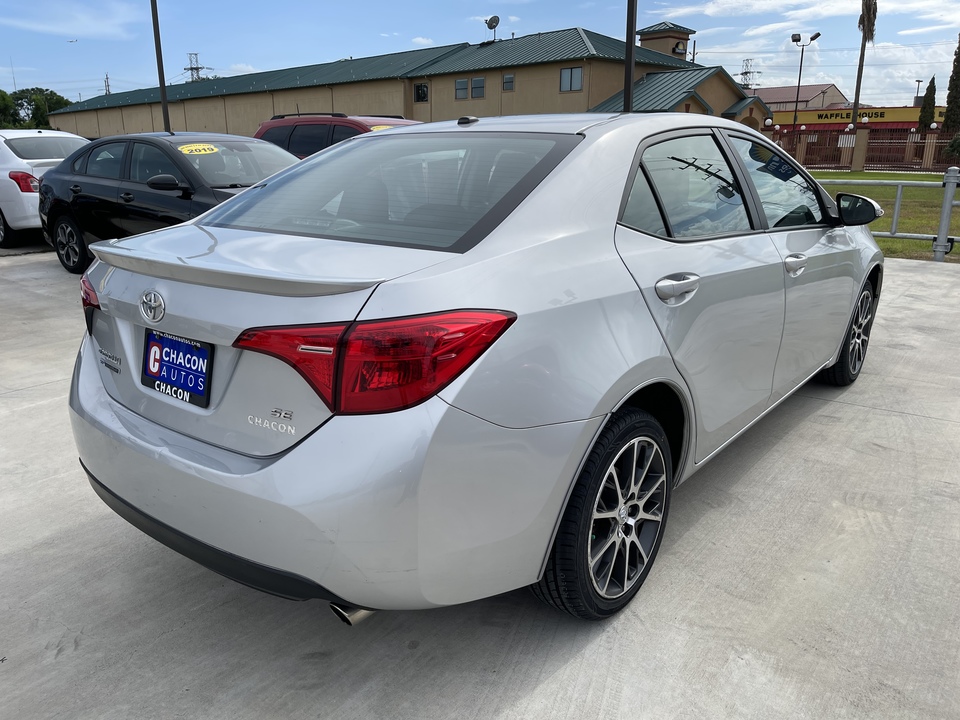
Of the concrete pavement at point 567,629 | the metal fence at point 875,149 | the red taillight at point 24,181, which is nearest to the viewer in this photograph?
the concrete pavement at point 567,629

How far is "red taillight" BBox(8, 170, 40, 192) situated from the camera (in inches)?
385

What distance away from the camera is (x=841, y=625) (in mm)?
2502

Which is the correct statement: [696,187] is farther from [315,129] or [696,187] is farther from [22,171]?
[22,171]

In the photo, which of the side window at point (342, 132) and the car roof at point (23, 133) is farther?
the car roof at point (23, 133)

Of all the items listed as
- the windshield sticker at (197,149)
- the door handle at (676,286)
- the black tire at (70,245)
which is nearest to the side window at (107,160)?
the black tire at (70,245)

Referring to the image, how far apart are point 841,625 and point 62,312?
6.66 meters

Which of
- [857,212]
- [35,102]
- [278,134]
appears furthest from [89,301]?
[35,102]

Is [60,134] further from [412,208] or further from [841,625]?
[841,625]

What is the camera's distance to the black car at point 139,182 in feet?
23.4

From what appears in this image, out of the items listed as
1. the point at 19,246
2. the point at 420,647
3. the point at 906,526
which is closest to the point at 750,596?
the point at 906,526

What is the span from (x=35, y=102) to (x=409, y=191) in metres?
113

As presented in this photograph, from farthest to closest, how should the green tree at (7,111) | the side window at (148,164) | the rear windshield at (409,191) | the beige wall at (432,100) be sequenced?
the green tree at (7,111)
the beige wall at (432,100)
the side window at (148,164)
the rear windshield at (409,191)

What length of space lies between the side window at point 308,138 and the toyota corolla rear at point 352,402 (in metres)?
7.91

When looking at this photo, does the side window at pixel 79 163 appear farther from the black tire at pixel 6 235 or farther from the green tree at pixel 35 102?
the green tree at pixel 35 102
